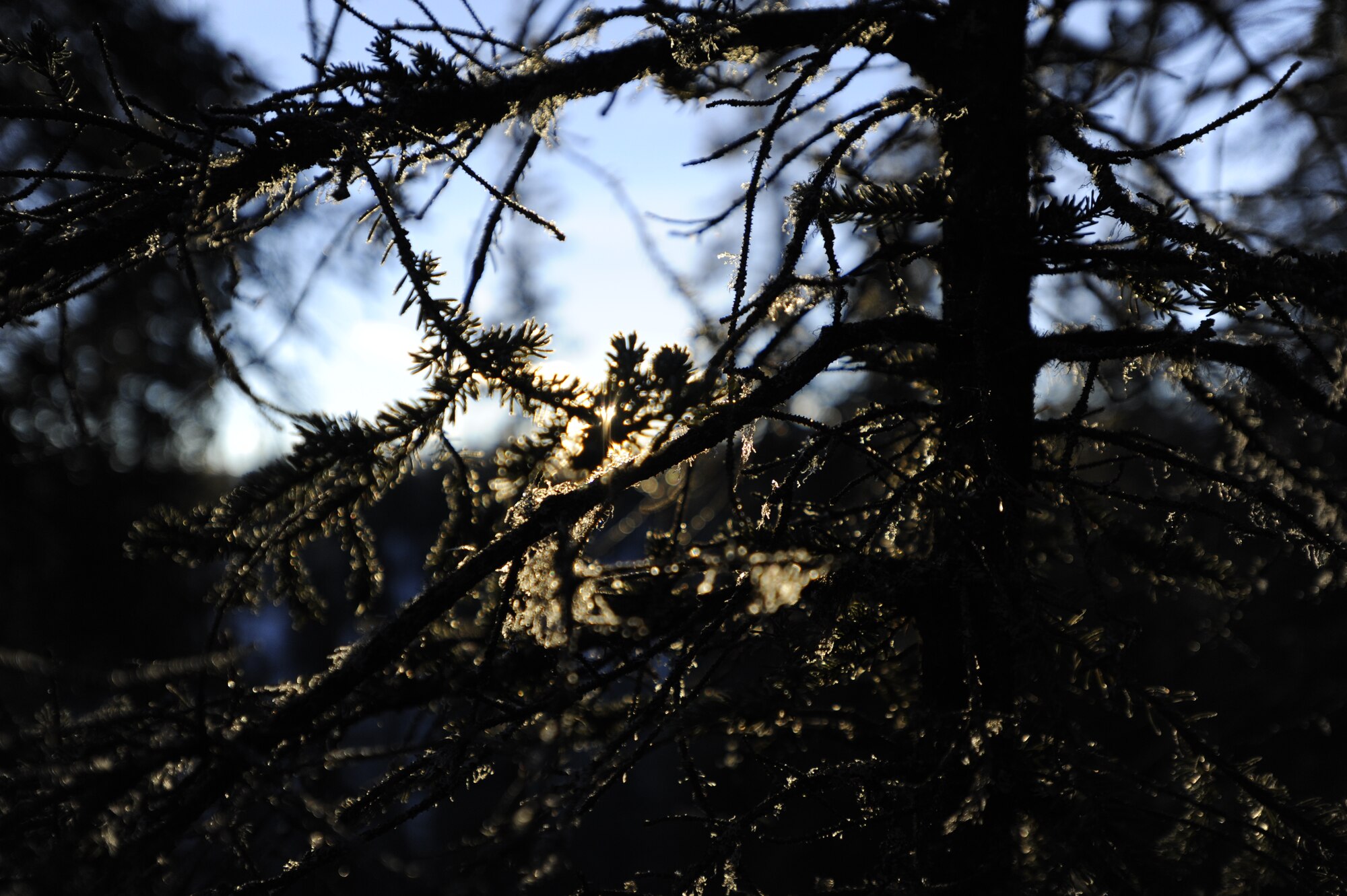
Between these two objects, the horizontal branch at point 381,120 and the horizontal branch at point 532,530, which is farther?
the horizontal branch at point 381,120

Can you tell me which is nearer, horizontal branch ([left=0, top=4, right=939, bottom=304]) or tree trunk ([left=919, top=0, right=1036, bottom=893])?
horizontal branch ([left=0, top=4, right=939, bottom=304])

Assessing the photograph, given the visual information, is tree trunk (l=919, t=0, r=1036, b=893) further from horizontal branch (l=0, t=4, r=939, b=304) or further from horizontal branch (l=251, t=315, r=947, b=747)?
horizontal branch (l=251, t=315, r=947, b=747)

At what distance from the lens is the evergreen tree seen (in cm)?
121

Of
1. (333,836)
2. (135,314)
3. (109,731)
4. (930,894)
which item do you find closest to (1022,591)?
(930,894)

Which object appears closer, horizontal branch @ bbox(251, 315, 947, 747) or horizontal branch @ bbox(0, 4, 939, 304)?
horizontal branch @ bbox(251, 315, 947, 747)

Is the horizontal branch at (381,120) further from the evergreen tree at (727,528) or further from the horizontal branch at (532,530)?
the horizontal branch at (532,530)

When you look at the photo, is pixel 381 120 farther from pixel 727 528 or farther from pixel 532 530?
pixel 727 528

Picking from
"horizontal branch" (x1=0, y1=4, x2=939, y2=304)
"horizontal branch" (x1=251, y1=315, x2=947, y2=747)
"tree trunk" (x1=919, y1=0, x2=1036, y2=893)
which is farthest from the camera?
"tree trunk" (x1=919, y1=0, x2=1036, y2=893)

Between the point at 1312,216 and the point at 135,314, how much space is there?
9.83 m

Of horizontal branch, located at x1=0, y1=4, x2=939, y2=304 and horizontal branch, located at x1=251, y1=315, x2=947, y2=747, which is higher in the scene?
horizontal branch, located at x1=0, y1=4, x2=939, y2=304

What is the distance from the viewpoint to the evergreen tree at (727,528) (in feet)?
3.96

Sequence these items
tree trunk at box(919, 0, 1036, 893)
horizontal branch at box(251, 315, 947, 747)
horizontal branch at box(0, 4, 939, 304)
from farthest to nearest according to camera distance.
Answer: tree trunk at box(919, 0, 1036, 893), horizontal branch at box(0, 4, 939, 304), horizontal branch at box(251, 315, 947, 747)

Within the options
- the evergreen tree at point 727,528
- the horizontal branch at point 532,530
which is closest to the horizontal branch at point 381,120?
the evergreen tree at point 727,528

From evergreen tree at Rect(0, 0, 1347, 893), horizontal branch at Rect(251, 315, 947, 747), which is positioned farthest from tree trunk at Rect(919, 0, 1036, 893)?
horizontal branch at Rect(251, 315, 947, 747)
